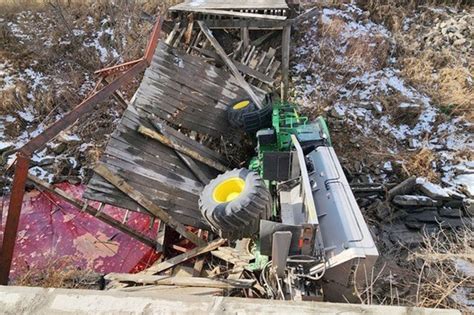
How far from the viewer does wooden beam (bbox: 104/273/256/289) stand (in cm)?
380

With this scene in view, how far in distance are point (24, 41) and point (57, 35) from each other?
96cm

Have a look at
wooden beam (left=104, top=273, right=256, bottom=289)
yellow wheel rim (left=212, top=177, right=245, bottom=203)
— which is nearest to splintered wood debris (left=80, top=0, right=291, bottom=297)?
wooden beam (left=104, top=273, right=256, bottom=289)

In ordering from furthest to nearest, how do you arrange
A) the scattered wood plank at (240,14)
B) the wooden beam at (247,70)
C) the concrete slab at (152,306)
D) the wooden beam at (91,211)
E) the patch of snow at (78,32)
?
the patch of snow at (78,32) < the scattered wood plank at (240,14) < the wooden beam at (247,70) < the wooden beam at (91,211) < the concrete slab at (152,306)

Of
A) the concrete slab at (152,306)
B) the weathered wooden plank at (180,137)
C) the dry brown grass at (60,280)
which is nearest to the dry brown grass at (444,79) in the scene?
the weathered wooden plank at (180,137)

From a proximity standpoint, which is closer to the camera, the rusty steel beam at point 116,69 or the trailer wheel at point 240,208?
the trailer wheel at point 240,208

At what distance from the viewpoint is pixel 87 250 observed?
6109 mm

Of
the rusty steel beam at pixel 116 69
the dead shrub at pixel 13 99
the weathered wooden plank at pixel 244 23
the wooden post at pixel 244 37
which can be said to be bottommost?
the rusty steel beam at pixel 116 69

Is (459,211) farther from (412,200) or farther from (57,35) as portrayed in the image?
(57,35)

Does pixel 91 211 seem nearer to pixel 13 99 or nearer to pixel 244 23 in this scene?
pixel 244 23

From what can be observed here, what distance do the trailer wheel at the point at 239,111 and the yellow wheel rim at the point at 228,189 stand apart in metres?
1.94

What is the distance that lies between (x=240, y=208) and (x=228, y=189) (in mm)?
585

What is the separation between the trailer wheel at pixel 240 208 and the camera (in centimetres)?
380

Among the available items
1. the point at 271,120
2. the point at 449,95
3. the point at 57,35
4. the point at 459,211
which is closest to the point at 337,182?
the point at 271,120

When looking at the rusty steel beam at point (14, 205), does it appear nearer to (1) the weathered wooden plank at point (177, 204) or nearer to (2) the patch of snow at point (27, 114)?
(1) the weathered wooden plank at point (177, 204)
